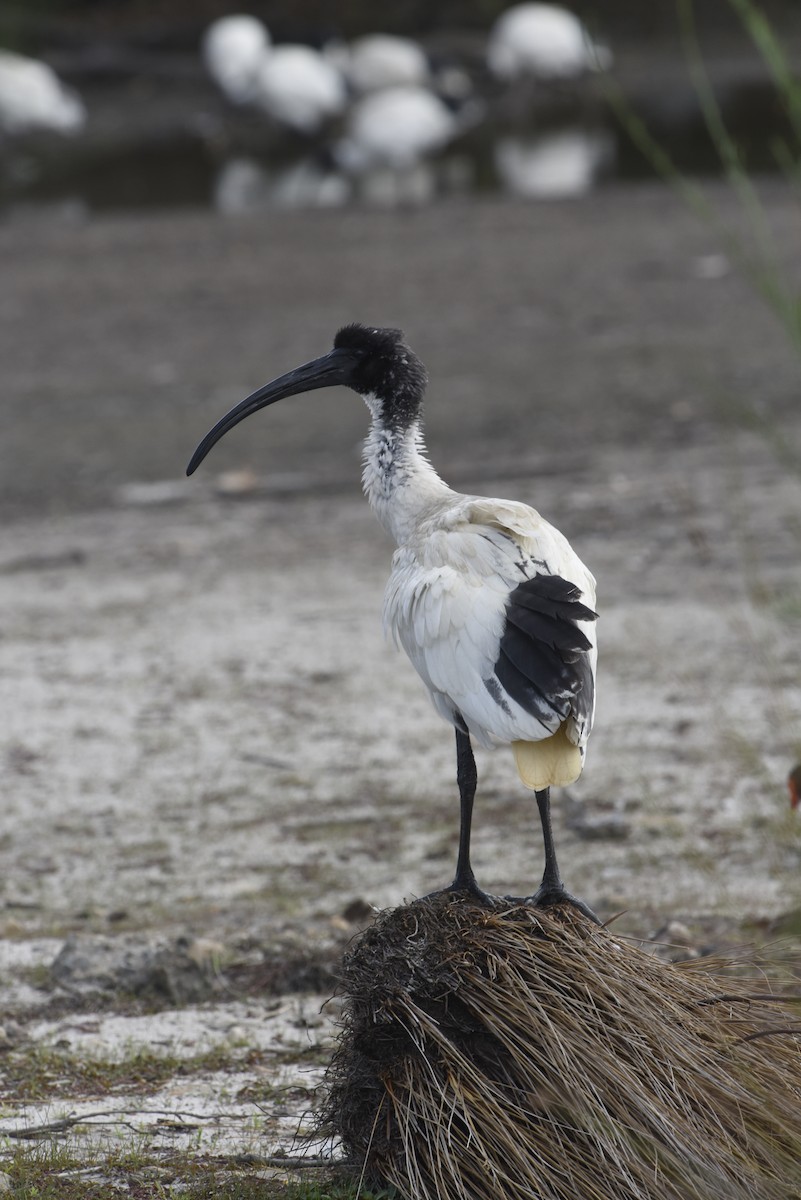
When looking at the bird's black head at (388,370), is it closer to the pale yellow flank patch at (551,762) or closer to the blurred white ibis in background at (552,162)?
the pale yellow flank patch at (551,762)

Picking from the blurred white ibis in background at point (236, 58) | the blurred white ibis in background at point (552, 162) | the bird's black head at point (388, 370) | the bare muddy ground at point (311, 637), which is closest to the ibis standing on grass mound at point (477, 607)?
the bird's black head at point (388, 370)

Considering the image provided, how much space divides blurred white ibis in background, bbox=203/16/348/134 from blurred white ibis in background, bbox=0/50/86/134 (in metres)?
2.55

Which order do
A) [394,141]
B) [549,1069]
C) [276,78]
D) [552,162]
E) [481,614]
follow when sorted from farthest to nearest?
[276,78]
[394,141]
[552,162]
[481,614]
[549,1069]

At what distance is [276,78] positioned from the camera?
2527 cm

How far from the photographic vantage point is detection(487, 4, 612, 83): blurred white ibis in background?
87.7 ft

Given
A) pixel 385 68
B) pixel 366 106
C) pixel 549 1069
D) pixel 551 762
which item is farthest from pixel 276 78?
pixel 549 1069

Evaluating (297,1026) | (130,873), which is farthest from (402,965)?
(130,873)

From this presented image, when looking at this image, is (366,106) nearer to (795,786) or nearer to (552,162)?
(552,162)

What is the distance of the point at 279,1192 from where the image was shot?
11.8 ft

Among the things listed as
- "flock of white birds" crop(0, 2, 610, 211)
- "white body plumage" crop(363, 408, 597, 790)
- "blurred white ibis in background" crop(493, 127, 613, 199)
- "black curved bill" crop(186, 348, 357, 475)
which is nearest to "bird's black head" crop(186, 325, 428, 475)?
"black curved bill" crop(186, 348, 357, 475)

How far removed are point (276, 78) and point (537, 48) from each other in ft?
A: 14.2

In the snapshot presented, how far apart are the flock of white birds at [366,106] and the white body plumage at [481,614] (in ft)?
48.8

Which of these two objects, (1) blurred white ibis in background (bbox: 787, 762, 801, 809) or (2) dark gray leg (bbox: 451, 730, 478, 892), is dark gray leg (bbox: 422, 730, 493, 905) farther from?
(1) blurred white ibis in background (bbox: 787, 762, 801, 809)

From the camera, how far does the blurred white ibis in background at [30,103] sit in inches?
969
